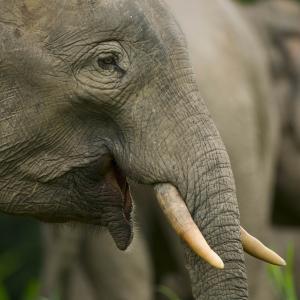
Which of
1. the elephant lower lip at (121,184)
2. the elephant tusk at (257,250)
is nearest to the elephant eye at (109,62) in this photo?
the elephant lower lip at (121,184)

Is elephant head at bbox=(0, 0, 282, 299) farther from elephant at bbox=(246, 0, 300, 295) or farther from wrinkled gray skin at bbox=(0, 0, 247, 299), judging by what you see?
elephant at bbox=(246, 0, 300, 295)

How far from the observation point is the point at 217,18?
316 inches

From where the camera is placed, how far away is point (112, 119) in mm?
4535

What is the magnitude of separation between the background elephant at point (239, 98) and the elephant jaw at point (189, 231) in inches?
117

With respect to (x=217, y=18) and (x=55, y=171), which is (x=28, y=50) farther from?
(x=217, y=18)

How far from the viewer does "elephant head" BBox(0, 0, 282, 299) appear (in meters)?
4.36

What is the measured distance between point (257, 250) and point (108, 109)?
0.54 m

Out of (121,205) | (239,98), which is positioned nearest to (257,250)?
(121,205)

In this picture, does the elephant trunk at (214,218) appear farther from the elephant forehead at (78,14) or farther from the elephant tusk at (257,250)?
the elephant forehead at (78,14)

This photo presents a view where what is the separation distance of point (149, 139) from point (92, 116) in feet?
0.64

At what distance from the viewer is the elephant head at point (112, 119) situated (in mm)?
4359

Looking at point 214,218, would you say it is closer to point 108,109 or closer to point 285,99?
point 108,109

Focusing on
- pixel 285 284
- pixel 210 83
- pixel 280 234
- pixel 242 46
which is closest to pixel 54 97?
pixel 285 284

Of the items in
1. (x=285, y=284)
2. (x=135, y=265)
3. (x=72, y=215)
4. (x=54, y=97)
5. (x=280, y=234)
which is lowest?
(x=280, y=234)
